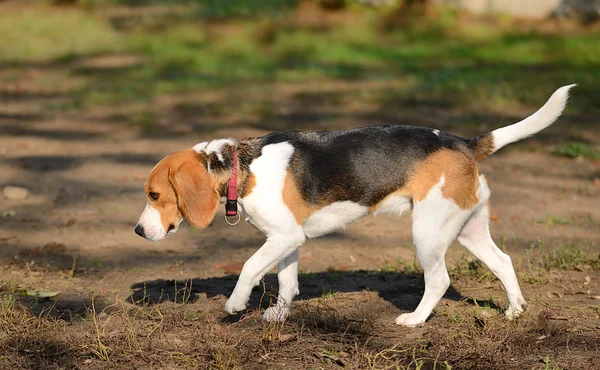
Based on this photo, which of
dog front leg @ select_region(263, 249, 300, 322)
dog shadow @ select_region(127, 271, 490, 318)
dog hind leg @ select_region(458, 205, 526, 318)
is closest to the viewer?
dog hind leg @ select_region(458, 205, 526, 318)

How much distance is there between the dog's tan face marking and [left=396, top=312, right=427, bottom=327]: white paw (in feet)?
5.07

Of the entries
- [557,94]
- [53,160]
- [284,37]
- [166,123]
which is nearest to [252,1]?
[284,37]

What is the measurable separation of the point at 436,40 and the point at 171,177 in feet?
43.8

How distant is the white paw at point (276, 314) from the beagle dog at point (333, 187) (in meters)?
0.01

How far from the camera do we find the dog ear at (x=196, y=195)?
570 cm

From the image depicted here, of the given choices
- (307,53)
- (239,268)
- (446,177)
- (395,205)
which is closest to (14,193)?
(239,268)

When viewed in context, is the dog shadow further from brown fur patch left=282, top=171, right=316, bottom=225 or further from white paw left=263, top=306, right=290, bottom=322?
brown fur patch left=282, top=171, right=316, bottom=225

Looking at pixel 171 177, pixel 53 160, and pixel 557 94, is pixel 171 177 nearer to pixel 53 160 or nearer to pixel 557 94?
pixel 557 94

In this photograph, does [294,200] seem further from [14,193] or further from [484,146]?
[14,193]

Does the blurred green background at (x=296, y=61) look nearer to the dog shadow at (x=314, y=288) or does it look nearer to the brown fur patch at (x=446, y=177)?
the dog shadow at (x=314, y=288)

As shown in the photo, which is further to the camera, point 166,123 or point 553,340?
point 166,123

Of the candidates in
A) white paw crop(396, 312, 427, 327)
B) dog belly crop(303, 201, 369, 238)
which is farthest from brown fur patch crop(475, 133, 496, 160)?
white paw crop(396, 312, 427, 327)

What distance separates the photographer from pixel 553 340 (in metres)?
5.49

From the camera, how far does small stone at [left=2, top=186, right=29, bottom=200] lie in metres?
9.77
